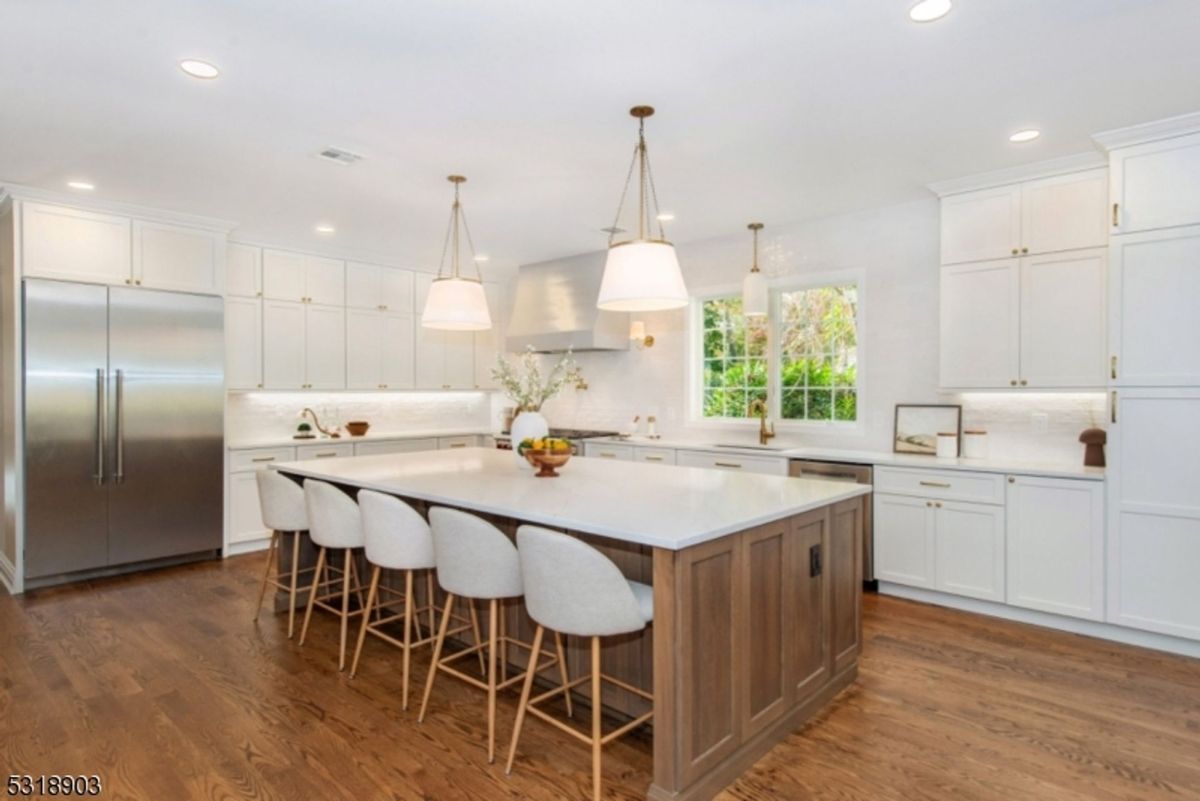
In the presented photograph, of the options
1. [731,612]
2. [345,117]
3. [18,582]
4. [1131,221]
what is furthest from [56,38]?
[1131,221]

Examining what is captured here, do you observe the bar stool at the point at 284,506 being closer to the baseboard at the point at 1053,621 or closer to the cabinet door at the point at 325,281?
the cabinet door at the point at 325,281

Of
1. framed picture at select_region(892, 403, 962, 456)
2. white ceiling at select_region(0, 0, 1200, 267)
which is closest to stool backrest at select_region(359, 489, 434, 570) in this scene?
white ceiling at select_region(0, 0, 1200, 267)

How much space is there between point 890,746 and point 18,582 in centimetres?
520

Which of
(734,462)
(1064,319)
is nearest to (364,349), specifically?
(734,462)

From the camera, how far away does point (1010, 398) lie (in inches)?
→ 164

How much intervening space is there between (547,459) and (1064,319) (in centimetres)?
306

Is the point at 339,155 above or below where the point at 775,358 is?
above

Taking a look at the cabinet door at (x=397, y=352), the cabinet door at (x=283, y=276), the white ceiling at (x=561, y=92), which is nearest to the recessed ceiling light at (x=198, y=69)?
the white ceiling at (x=561, y=92)

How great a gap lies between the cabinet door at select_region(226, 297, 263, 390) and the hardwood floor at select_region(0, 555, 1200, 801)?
2300 millimetres

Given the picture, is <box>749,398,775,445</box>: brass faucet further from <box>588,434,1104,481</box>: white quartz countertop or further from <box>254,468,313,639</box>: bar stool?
<box>254,468,313,639</box>: bar stool

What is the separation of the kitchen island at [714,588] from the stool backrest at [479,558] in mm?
112

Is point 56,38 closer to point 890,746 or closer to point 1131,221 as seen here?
point 890,746

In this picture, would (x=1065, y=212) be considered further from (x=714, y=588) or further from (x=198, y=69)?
(x=198, y=69)

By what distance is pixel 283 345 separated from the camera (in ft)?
18.6
